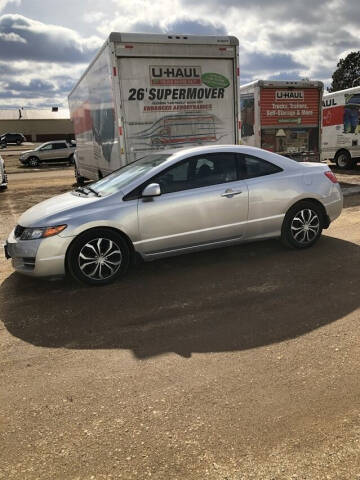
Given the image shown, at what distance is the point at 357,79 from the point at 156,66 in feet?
211

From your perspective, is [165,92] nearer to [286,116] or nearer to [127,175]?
[127,175]

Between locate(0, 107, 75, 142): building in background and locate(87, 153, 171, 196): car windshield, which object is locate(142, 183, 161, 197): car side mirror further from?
locate(0, 107, 75, 142): building in background

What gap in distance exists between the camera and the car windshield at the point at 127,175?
16.9ft

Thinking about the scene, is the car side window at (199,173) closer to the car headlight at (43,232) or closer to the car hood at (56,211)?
the car hood at (56,211)

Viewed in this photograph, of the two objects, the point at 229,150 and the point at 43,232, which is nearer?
the point at 43,232

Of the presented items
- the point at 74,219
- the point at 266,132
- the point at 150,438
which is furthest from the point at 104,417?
the point at 266,132

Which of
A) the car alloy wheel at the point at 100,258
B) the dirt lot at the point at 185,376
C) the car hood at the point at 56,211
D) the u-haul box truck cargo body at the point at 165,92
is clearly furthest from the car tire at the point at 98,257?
the u-haul box truck cargo body at the point at 165,92

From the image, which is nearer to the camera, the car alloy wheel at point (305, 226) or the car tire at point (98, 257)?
the car tire at point (98, 257)

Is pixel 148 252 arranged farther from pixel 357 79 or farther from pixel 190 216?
pixel 357 79

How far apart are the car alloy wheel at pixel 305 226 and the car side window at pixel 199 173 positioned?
3.61 feet

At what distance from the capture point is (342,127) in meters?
15.0

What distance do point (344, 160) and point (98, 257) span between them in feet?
43.6

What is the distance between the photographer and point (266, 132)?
12336 millimetres

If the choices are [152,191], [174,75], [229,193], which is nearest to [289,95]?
[174,75]
